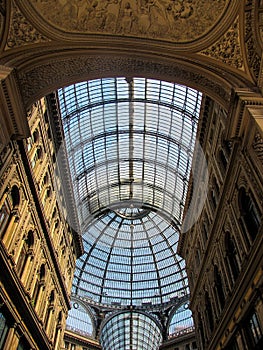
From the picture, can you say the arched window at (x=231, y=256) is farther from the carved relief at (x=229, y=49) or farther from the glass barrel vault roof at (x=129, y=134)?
the glass barrel vault roof at (x=129, y=134)

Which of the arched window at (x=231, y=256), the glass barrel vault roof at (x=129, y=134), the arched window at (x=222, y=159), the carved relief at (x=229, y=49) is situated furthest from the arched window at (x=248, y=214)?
the glass barrel vault roof at (x=129, y=134)

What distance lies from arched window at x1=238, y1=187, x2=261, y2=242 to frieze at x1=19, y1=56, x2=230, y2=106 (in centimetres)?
545

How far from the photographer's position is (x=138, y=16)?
16.4 metres

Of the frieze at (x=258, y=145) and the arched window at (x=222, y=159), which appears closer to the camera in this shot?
the frieze at (x=258, y=145)

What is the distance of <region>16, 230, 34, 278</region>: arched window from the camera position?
19.5 metres

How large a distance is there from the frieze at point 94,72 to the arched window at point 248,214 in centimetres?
545

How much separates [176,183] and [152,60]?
94.7 ft

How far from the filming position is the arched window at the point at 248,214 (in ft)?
52.4

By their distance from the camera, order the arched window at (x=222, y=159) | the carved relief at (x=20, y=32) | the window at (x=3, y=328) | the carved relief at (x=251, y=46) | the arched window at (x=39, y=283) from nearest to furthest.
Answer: the carved relief at (x=20, y=32), the carved relief at (x=251, y=46), the window at (x=3, y=328), the arched window at (x=222, y=159), the arched window at (x=39, y=283)

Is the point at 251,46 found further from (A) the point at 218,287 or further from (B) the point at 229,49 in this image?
(A) the point at 218,287

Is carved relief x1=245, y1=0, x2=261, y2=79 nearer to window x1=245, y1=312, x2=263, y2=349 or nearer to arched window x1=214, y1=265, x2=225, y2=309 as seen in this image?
window x1=245, y1=312, x2=263, y2=349

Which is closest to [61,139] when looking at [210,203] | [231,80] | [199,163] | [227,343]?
[199,163]

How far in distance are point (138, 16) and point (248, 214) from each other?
485 inches

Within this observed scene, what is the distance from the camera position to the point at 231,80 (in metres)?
15.6
